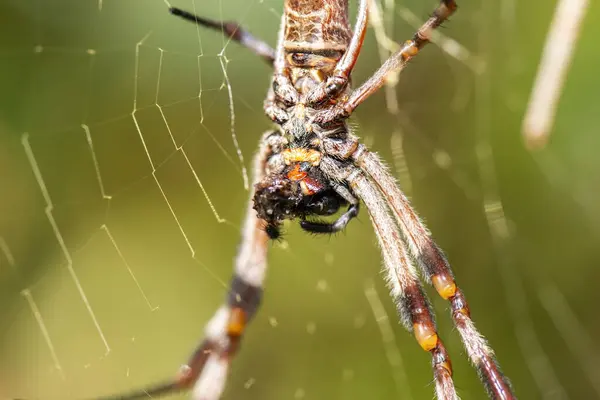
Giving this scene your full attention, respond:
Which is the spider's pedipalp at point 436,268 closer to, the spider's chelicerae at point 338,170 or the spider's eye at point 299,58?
Answer: the spider's chelicerae at point 338,170

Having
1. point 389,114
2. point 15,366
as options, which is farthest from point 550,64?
point 15,366

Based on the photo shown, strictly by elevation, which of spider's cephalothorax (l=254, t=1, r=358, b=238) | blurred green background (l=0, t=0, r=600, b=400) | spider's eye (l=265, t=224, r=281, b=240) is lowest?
spider's eye (l=265, t=224, r=281, b=240)

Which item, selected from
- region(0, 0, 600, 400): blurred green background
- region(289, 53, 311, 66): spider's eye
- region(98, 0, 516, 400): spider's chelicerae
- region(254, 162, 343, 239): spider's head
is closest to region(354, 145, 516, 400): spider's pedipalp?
region(98, 0, 516, 400): spider's chelicerae

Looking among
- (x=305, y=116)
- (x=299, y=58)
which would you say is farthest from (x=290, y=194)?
(x=299, y=58)

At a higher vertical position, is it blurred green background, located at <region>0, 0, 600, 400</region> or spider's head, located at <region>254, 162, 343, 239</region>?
blurred green background, located at <region>0, 0, 600, 400</region>

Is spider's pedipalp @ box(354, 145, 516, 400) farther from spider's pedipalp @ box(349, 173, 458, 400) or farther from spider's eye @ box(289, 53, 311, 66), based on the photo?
spider's eye @ box(289, 53, 311, 66)

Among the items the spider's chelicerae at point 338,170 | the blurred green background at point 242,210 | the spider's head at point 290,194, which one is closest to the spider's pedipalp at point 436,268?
the spider's chelicerae at point 338,170

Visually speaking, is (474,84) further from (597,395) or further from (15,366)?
(15,366)

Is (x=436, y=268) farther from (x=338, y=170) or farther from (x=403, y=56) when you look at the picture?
(x=403, y=56)
